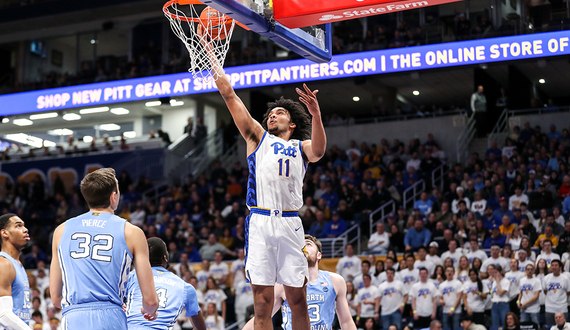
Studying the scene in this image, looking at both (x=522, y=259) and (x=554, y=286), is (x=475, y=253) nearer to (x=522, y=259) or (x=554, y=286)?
(x=522, y=259)

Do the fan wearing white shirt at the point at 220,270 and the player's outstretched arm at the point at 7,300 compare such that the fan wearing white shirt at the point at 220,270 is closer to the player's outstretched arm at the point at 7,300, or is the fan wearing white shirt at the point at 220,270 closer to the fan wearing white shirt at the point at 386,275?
the fan wearing white shirt at the point at 386,275

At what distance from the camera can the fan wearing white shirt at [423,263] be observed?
13.5 m

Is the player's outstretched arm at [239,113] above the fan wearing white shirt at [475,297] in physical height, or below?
above

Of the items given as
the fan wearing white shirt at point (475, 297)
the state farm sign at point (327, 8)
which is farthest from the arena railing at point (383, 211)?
the state farm sign at point (327, 8)

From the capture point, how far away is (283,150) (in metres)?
5.33

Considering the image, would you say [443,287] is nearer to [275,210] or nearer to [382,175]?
[382,175]

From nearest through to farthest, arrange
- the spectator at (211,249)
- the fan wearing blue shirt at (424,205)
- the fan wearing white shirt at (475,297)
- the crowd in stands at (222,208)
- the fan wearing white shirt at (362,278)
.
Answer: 1. the fan wearing white shirt at (475,297)
2. the fan wearing white shirt at (362,278)
3. the crowd in stands at (222,208)
4. the fan wearing blue shirt at (424,205)
5. the spectator at (211,249)

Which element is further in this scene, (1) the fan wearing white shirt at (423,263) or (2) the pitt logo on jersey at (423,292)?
(1) the fan wearing white shirt at (423,263)

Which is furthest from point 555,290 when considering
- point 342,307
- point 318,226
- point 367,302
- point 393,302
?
point 342,307

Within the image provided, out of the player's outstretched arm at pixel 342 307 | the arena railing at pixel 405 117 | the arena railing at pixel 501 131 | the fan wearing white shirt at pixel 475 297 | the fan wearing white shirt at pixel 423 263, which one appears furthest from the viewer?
the arena railing at pixel 405 117

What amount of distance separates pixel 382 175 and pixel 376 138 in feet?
13.3

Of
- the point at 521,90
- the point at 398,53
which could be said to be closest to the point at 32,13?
the point at 398,53

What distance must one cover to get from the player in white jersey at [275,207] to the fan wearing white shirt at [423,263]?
872 cm

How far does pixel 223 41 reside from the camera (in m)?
7.23
